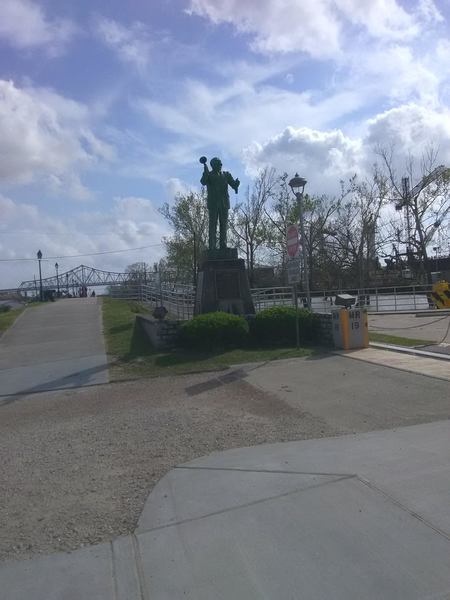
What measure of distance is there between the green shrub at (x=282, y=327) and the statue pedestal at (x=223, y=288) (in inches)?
87.7

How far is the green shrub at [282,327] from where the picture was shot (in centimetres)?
1372

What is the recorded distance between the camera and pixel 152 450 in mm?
5633

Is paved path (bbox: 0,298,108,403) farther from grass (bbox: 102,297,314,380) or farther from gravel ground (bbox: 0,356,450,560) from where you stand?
gravel ground (bbox: 0,356,450,560)

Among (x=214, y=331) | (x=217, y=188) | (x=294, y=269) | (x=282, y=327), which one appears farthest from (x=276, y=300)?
(x=294, y=269)

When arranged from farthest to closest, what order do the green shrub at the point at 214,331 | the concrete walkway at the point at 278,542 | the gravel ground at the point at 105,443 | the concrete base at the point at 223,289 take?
the concrete base at the point at 223,289, the green shrub at the point at 214,331, the gravel ground at the point at 105,443, the concrete walkway at the point at 278,542

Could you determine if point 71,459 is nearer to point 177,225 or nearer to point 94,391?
point 94,391

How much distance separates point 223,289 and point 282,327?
9.89 feet

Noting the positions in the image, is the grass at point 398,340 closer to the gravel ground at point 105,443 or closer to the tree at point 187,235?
the gravel ground at point 105,443

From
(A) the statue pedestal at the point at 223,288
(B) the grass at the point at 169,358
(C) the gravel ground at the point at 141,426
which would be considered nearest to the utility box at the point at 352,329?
(B) the grass at the point at 169,358

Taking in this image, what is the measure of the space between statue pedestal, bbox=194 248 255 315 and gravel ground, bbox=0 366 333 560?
21.4 ft

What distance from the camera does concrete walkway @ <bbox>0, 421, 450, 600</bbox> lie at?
3.03 meters

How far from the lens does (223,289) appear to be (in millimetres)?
16188

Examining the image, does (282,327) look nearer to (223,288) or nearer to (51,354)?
(223,288)

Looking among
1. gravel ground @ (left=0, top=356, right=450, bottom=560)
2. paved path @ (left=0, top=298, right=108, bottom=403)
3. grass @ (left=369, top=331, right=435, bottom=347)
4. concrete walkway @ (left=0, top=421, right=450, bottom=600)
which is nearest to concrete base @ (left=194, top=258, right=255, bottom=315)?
paved path @ (left=0, top=298, right=108, bottom=403)
